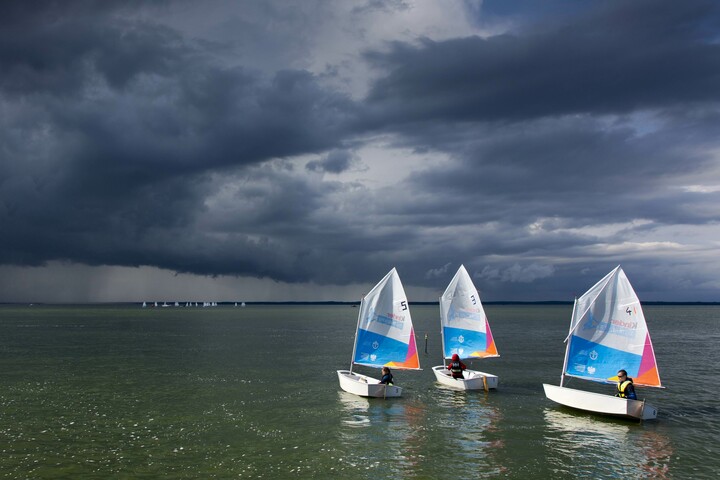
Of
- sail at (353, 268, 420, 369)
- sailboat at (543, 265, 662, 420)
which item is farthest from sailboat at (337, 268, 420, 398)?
sailboat at (543, 265, 662, 420)

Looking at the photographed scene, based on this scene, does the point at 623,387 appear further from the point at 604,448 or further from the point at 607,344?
the point at 604,448

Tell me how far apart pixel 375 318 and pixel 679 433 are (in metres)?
21.9

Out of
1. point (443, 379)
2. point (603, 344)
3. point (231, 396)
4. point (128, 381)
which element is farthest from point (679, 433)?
point (128, 381)

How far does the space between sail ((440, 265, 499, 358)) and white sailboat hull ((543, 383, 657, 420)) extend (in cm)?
1479

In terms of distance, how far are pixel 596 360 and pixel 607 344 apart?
1.34m

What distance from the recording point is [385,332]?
147 feet

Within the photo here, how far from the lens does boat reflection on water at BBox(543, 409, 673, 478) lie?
84.3 feet

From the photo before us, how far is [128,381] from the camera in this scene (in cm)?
4928

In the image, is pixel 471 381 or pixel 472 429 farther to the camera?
pixel 471 381

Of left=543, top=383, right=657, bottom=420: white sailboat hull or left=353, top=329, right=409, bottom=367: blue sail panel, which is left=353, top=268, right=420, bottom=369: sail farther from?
left=543, top=383, right=657, bottom=420: white sailboat hull

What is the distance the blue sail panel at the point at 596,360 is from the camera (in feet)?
120

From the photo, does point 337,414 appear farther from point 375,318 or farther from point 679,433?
point 679,433

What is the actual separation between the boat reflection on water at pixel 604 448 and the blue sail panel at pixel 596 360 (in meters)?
3.15

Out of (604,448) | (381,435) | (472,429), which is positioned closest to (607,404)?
(604,448)
